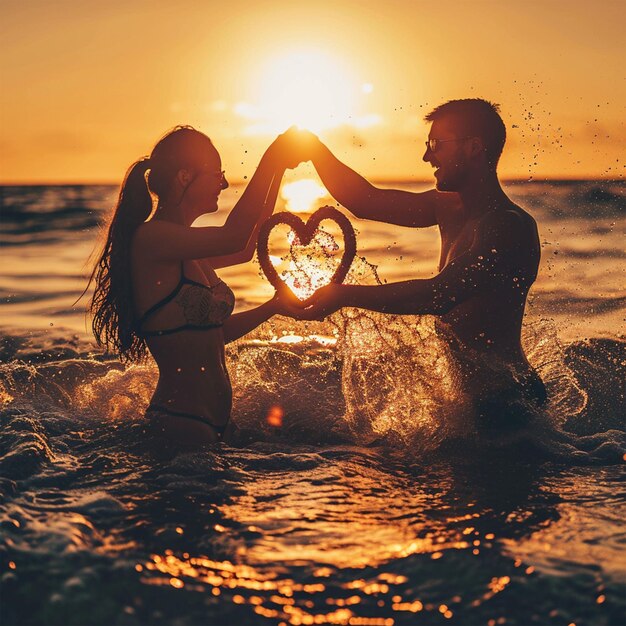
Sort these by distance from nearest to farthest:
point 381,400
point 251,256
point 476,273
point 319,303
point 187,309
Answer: point 187,309, point 319,303, point 476,273, point 251,256, point 381,400

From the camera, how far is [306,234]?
648 cm

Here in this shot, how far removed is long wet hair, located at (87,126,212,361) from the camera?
5691 mm

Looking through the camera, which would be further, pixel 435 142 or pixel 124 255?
pixel 435 142

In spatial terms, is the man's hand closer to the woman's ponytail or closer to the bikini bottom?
the woman's ponytail

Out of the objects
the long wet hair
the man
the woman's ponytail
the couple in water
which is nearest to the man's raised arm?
the couple in water

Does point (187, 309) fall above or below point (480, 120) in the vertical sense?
below

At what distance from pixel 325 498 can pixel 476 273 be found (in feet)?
6.50

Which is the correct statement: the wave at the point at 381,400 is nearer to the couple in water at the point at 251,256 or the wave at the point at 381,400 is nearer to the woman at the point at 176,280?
the couple in water at the point at 251,256

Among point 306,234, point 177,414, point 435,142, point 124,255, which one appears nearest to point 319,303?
point 306,234

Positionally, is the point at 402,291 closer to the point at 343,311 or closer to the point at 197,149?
the point at 343,311

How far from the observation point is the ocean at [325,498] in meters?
4.15

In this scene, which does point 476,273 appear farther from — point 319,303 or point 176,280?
point 176,280

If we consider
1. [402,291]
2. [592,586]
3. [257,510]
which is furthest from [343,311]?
[592,586]

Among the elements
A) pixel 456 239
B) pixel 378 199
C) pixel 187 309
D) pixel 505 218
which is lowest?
pixel 187 309
